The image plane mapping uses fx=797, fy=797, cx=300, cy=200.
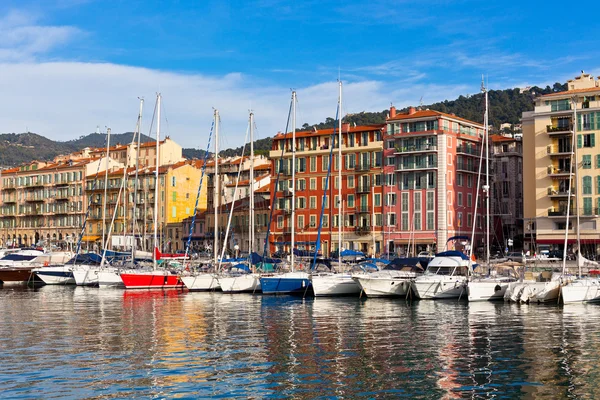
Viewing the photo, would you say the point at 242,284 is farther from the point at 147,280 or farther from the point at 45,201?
the point at 45,201

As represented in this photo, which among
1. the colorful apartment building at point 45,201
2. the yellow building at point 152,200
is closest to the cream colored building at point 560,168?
the yellow building at point 152,200

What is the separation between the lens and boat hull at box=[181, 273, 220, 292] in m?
61.9

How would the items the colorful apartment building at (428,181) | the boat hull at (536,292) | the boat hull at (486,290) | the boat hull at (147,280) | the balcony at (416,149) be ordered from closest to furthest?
the boat hull at (536,292) < the boat hull at (486,290) < the boat hull at (147,280) < the colorful apartment building at (428,181) < the balcony at (416,149)

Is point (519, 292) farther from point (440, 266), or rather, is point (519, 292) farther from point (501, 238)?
point (501, 238)

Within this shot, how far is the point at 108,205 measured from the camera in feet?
414

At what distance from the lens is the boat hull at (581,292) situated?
1916 inches

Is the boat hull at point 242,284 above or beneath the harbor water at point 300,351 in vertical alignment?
above

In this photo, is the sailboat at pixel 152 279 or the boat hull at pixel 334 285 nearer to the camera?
the boat hull at pixel 334 285

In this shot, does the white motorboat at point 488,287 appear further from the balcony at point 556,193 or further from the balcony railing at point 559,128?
the balcony railing at point 559,128

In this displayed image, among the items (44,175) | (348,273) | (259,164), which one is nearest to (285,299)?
(348,273)

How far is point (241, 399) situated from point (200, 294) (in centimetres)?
3852

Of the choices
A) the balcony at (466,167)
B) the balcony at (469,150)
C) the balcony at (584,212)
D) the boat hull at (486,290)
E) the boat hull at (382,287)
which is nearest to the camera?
the boat hull at (486,290)

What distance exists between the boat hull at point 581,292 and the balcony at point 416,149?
44046 mm

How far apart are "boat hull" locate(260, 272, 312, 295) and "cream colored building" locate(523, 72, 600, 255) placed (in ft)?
124
